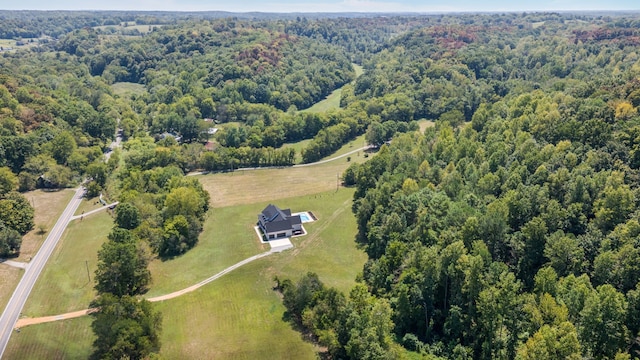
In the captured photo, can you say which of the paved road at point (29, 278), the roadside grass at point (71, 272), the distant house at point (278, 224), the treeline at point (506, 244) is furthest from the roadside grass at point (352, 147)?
the paved road at point (29, 278)

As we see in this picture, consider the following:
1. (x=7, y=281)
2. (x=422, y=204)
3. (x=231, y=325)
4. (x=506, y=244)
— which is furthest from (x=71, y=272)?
(x=506, y=244)

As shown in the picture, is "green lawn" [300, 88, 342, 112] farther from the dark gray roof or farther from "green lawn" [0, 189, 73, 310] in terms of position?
"green lawn" [0, 189, 73, 310]

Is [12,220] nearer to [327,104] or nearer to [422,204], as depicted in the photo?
[422,204]

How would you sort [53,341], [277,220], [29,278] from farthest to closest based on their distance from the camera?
1. [277,220]
2. [29,278]
3. [53,341]

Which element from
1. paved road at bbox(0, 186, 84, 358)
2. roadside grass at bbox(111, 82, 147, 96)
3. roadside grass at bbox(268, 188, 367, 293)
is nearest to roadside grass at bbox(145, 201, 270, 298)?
roadside grass at bbox(268, 188, 367, 293)

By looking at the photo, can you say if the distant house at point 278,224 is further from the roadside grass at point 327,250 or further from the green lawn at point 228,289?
the green lawn at point 228,289

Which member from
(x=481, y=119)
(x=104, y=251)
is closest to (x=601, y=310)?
(x=104, y=251)

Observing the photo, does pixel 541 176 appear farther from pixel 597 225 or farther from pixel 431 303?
pixel 431 303
